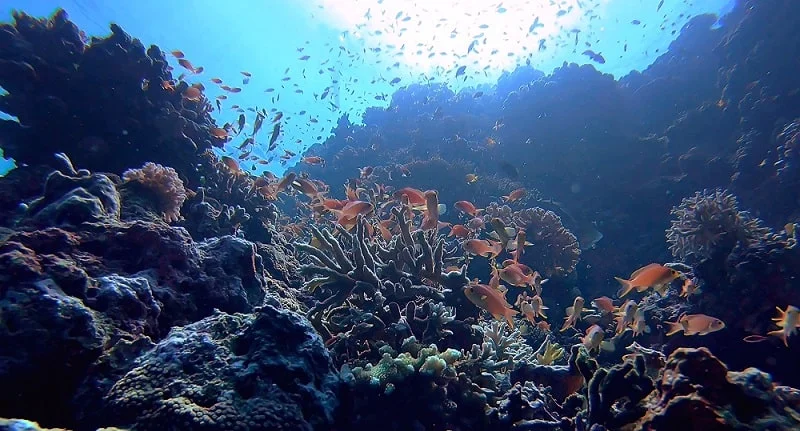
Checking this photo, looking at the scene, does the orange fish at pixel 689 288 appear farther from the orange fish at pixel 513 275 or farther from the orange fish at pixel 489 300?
the orange fish at pixel 489 300

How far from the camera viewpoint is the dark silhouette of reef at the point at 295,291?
91.2 inches

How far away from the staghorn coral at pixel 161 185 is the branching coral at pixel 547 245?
21.6 feet

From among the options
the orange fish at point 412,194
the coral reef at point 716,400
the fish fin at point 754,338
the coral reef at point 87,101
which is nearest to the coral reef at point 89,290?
the orange fish at point 412,194

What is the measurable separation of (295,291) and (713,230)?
696 centimetres

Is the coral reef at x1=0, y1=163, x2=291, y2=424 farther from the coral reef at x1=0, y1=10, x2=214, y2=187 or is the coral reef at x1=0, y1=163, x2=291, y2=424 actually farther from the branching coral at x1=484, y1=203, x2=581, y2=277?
the branching coral at x1=484, y1=203, x2=581, y2=277

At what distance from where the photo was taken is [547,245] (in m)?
9.02

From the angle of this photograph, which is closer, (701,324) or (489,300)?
(489,300)

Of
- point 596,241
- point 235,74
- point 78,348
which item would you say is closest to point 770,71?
point 596,241

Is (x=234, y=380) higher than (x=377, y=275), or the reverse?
(x=377, y=275)

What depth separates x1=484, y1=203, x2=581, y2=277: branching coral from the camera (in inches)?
352

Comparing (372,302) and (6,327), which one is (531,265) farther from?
(6,327)

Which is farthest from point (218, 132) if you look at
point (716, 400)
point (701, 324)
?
point (701, 324)

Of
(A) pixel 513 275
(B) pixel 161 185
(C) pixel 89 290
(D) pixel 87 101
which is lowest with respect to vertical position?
(C) pixel 89 290

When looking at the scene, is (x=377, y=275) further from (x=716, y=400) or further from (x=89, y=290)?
(x=716, y=400)
